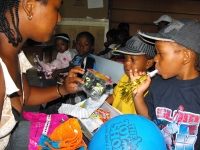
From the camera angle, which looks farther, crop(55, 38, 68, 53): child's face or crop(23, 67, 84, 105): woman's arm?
crop(55, 38, 68, 53): child's face

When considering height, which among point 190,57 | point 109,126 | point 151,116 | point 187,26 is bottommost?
point 151,116

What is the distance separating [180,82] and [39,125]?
1084mm

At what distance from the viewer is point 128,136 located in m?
1.23

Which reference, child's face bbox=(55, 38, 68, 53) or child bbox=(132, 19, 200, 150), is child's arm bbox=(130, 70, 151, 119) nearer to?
child bbox=(132, 19, 200, 150)

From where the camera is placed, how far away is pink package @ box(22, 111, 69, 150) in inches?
63.1

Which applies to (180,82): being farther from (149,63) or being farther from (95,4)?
(95,4)

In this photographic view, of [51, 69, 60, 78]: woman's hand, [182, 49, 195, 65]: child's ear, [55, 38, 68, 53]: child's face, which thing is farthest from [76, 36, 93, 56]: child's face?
[182, 49, 195, 65]: child's ear

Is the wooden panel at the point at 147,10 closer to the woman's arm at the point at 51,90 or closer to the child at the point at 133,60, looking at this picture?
the child at the point at 133,60

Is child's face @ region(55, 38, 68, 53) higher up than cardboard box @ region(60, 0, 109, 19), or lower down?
lower down

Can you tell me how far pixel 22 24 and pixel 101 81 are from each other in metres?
0.80

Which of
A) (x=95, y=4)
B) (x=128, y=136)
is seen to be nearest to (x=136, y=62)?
(x=128, y=136)

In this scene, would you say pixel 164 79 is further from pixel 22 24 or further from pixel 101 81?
pixel 22 24

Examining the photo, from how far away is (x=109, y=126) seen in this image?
4.37 ft

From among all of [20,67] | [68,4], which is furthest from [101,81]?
[68,4]
